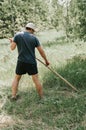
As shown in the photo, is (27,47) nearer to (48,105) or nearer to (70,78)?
(48,105)

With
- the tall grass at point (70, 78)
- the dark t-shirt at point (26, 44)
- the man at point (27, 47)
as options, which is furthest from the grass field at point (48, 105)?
the dark t-shirt at point (26, 44)

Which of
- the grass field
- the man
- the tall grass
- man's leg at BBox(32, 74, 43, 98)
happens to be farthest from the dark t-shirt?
the tall grass

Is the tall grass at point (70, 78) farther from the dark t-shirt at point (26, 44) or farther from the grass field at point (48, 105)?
the dark t-shirt at point (26, 44)

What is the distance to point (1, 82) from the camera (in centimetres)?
1016

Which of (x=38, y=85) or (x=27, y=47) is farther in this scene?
(x=38, y=85)

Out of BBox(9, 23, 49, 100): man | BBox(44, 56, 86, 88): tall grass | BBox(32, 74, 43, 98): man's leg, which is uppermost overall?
BBox(9, 23, 49, 100): man

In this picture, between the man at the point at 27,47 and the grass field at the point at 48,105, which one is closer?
the grass field at the point at 48,105

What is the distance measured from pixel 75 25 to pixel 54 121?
6591 millimetres

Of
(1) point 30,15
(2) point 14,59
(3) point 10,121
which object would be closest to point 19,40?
(3) point 10,121

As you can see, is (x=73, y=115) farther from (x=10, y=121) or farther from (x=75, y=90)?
(x=75, y=90)

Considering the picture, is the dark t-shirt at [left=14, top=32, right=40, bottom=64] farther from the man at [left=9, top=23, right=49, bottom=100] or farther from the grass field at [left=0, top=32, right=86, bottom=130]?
the grass field at [left=0, top=32, right=86, bottom=130]

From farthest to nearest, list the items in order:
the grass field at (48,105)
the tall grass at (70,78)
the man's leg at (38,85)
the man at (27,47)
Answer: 1. the tall grass at (70,78)
2. the man's leg at (38,85)
3. the man at (27,47)
4. the grass field at (48,105)

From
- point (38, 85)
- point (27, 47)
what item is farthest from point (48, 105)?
point (27, 47)

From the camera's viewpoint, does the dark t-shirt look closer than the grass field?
No
